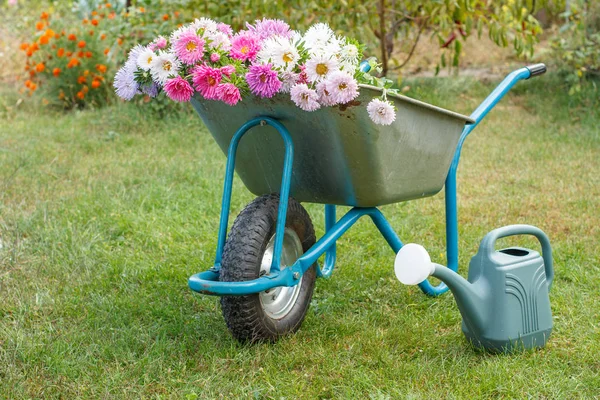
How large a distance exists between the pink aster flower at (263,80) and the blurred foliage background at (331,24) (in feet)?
9.36

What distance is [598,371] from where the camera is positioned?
2.12m

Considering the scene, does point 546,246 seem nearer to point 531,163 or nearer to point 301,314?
point 301,314

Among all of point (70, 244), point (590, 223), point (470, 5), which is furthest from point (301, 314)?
point (470, 5)

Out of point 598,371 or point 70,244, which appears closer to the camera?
point 598,371

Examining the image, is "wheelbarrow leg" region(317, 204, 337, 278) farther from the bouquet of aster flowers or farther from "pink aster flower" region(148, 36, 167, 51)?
"pink aster flower" region(148, 36, 167, 51)

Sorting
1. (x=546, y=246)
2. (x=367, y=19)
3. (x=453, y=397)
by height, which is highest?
(x=367, y=19)

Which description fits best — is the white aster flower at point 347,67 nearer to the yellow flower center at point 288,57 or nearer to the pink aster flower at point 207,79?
the yellow flower center at point 288,57

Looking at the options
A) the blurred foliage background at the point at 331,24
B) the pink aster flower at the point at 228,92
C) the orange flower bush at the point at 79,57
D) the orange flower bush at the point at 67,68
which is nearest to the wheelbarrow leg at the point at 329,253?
the pink aster flower at the point at 228,92

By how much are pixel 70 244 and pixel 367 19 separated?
2965mm

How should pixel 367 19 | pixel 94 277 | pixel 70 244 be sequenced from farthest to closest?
pixel 367 19 → pixel 70 244 → pixel 94 277

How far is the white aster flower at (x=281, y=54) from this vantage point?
1.95m

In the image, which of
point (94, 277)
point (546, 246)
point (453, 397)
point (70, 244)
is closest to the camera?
point (453, 397)

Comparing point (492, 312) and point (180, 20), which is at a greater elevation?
point (180, 20)

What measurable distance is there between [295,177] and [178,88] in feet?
1.68
